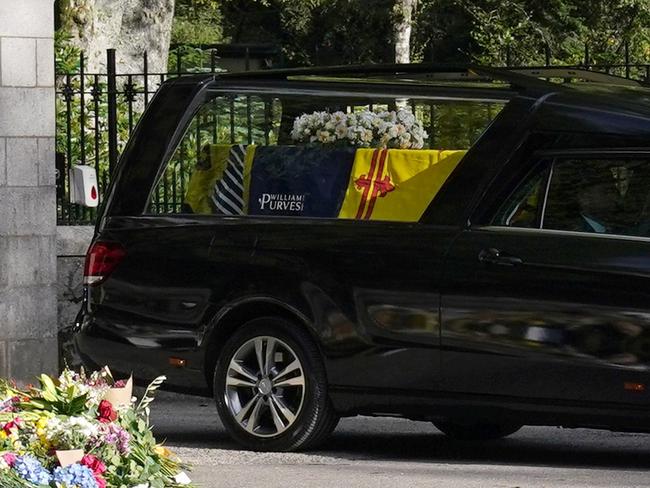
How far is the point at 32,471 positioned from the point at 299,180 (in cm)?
334

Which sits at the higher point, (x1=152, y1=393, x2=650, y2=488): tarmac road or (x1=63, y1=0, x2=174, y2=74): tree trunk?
(x1=63, y1=0, x2=174, y2=74): tree trunk

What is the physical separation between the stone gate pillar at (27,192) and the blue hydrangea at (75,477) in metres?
6.69

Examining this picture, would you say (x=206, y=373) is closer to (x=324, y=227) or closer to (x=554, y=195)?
(x=324, y=227)

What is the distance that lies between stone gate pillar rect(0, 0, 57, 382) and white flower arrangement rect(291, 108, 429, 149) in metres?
3.78

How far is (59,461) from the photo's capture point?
6.43 m

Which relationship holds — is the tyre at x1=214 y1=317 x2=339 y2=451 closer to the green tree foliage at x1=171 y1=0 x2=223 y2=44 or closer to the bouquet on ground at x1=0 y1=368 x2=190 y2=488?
the bouquet on ground at x1=0 y1=368 x2=190 y2=488

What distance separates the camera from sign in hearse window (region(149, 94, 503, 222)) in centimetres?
904

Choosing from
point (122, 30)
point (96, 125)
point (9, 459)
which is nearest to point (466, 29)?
point (122, 30)

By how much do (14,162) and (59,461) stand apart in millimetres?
6618

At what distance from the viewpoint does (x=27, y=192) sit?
12.9 meters

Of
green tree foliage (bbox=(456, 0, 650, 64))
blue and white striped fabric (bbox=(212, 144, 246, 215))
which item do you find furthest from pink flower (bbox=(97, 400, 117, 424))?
green tree foliage (bbox=(456, 0, 650, 64))

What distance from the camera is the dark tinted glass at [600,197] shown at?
832 centimetres

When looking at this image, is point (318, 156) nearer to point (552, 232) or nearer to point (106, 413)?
point (552, 232)

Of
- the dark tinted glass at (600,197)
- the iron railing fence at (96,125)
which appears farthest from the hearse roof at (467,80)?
the iron railing fence at (96,125)
